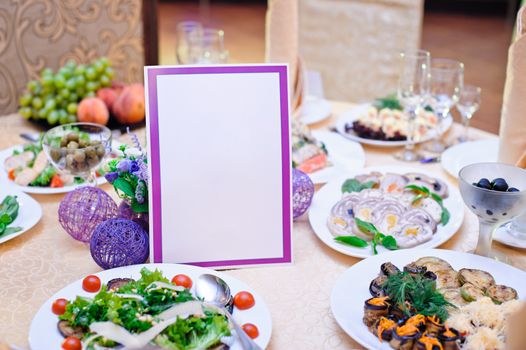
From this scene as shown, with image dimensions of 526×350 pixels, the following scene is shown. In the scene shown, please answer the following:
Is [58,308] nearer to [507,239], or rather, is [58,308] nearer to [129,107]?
[507,239]

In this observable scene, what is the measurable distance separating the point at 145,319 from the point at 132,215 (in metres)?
0.36

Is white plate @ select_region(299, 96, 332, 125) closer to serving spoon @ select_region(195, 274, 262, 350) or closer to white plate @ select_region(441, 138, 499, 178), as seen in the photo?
white plate @ select_region(441, 138, 499, 178)

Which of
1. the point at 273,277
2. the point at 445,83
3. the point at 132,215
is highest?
the point at 445,83

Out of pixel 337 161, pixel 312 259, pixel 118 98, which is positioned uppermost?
pixel 118 98

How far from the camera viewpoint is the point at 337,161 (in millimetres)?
1693

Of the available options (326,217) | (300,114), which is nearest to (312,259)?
(326,217)

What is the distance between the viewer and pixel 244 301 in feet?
3.40

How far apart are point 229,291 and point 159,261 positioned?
205 mm

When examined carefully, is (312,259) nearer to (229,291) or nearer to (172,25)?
(229,291)

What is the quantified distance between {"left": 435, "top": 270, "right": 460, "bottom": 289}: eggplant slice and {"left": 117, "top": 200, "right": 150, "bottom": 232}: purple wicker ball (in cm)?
56

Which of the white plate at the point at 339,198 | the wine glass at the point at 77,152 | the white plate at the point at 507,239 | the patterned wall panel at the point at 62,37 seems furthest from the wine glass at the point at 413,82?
the patterned wall panel at the point at 62,37

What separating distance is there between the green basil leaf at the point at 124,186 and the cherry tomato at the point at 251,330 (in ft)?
1.26

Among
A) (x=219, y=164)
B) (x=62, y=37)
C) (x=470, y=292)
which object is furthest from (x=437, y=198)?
(x=62, y=37)

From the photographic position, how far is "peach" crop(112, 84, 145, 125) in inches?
75.4
